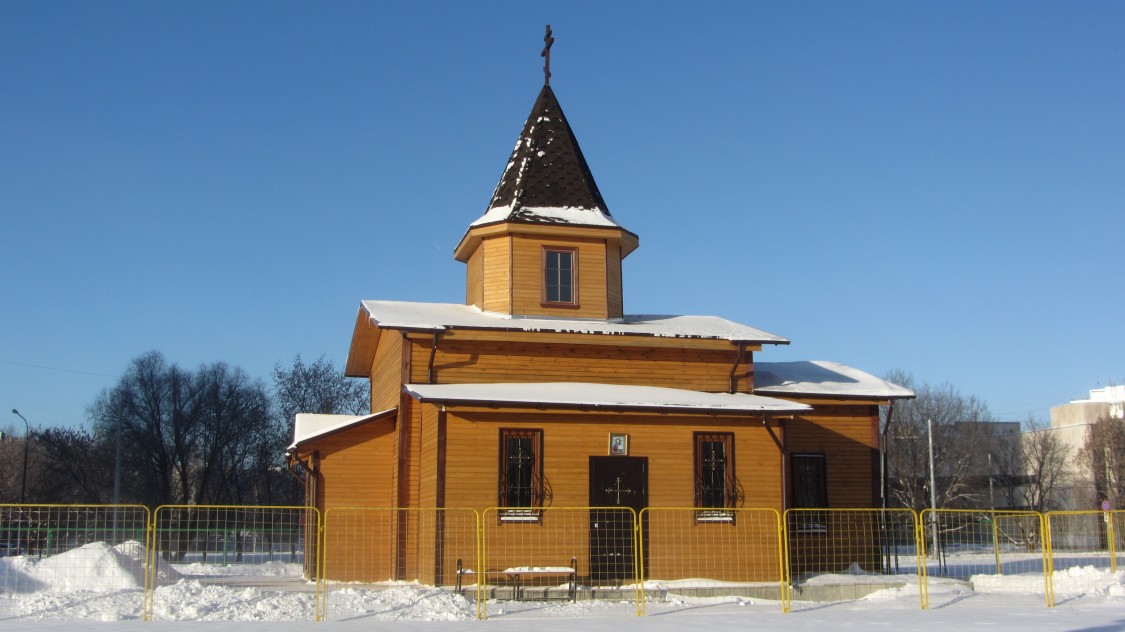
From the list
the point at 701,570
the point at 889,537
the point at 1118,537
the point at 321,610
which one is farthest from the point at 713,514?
the point at 1118,537

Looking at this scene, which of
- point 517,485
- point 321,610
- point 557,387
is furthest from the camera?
point 557,387

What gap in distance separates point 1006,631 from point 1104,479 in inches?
2027

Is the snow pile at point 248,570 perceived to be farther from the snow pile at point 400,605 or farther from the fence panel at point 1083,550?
the fence panel at point 1083,550

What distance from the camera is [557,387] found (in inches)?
786

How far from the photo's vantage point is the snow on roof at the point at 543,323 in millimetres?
20688

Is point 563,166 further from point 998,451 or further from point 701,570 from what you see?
point 998,451

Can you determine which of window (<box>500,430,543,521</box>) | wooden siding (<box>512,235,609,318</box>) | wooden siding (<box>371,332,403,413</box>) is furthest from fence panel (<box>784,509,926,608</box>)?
wooden siding (<box>371,332,403,413</box>)

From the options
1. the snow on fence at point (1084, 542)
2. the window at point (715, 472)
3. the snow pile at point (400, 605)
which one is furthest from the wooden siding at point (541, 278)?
the snow on fence at point (1084, 542)

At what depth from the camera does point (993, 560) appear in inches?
1136

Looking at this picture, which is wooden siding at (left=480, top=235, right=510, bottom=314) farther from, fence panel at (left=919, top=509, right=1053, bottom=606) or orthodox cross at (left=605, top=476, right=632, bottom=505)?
fence panel at (left=919, top=509, right=1053, bottom=606)

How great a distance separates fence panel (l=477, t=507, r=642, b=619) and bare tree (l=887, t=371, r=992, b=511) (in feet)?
117

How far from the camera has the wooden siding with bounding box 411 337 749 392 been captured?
2069 cm

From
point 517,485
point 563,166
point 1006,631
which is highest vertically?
point 563,166

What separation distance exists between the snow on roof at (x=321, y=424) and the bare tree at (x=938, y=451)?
35562 millimetres
